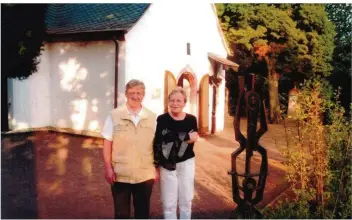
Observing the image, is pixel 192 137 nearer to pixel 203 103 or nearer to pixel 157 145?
pixel 157 145

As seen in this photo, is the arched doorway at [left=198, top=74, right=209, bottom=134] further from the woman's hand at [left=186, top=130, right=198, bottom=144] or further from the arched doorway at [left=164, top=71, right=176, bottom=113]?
the woman's hand at [left=186, top=130, right=198, bottom=144]

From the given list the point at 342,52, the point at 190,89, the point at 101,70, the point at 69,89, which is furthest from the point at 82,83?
the point at 342,52

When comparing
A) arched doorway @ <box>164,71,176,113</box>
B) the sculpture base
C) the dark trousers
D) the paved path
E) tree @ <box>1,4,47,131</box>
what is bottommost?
the paved path

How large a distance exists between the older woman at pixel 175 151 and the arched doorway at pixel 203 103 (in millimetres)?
9099

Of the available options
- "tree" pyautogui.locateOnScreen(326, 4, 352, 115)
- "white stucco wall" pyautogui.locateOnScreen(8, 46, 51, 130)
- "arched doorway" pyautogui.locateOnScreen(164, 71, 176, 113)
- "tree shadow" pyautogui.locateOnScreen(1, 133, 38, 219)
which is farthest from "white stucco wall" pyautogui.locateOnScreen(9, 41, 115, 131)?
"tree" pyautogui.locateOnScreen(326, 4, 352, 115)

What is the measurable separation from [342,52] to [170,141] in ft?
79.5

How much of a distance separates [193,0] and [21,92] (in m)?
6.48

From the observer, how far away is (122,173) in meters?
3.39

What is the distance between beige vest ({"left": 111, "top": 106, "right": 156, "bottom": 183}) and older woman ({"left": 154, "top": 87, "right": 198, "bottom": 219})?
17 centimetres

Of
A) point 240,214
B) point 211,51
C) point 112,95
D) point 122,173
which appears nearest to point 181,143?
point 122,173

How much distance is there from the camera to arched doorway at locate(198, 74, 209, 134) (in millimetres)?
12766

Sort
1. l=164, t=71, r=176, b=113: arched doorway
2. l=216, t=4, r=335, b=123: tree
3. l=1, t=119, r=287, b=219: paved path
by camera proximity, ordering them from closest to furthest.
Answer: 1. l=1, t=119, r=287, b=219: paved path
2. l=164, t=71, r=176, b=113: arched doorway
3. l=216, t=4, r=335, b=123: tree

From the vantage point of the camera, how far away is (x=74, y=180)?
21.5ft

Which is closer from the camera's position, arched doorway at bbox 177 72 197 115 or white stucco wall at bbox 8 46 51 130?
white stucco wall at bbox 8 46 51 130
